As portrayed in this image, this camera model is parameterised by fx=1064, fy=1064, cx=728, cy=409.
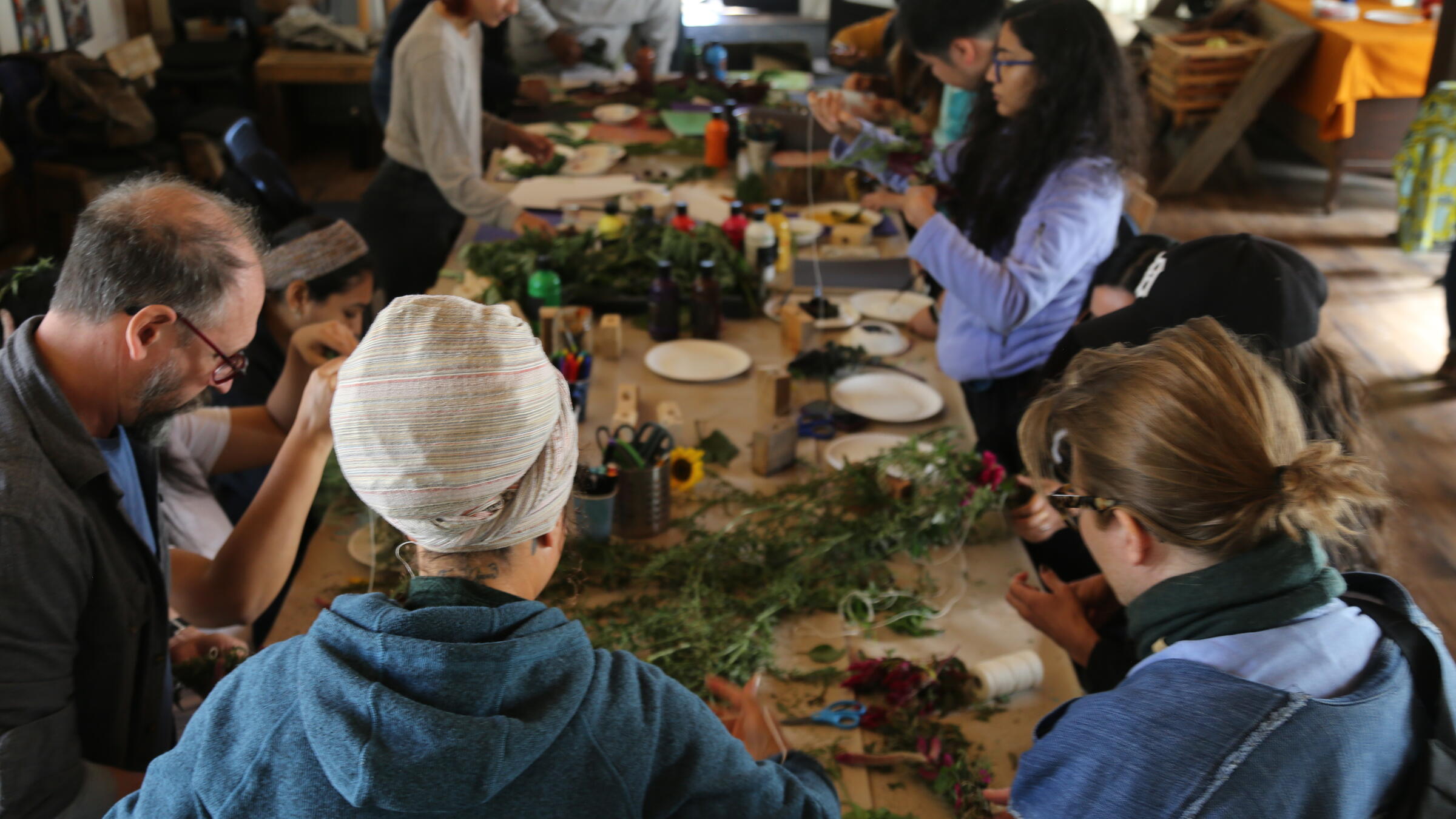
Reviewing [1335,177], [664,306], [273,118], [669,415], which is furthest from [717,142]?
[1335,177]

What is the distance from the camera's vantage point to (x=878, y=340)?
307 centimetres

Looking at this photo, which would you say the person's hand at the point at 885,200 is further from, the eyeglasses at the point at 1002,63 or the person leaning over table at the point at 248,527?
the person leaning over table at the point at 248,527

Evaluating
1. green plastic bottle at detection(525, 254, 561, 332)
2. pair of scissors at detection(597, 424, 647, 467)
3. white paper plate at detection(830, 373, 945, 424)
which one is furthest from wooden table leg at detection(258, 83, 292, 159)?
pair of scissors at detection(597, 424, 647, 467)

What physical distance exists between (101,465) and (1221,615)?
143 cm

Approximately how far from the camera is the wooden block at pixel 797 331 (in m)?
2.98

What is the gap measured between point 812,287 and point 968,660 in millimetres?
1839

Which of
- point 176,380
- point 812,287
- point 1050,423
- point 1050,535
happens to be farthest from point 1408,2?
point 176,380

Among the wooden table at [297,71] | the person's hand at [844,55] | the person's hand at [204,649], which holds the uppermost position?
the person's hand at [844,55]

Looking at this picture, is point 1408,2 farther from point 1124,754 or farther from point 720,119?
point 1124,754

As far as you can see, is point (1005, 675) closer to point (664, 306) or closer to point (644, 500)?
point (644, 500)

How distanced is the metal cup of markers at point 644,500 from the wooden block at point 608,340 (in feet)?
2.68

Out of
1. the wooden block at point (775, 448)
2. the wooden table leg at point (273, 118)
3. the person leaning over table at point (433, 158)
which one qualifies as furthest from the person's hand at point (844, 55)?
the wooden block at point (775, 448)

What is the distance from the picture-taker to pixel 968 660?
74.9 inches

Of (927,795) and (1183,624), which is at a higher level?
(1183,624)
